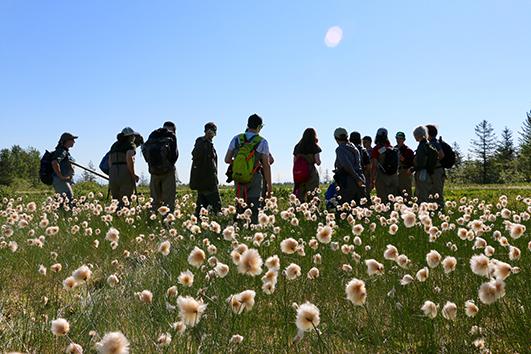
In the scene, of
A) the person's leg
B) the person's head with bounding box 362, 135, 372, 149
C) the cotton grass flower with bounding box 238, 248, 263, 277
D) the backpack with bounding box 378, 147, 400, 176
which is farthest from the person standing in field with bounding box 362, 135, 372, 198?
the cotton grass flower with bounding box 238, 248, 263, 277

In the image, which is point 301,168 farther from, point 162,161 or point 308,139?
point 162,161

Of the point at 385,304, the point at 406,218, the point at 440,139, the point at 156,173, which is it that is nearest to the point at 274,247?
the point at 406,218

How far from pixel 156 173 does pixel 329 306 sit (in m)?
5.79

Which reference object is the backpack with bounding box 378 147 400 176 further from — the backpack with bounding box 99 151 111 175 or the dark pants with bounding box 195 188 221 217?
the backpack with bounding box 99 151 111 175

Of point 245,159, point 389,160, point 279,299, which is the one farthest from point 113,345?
point 389,160

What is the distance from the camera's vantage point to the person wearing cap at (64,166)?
10.2 m

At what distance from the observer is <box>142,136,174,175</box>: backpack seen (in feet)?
28.9

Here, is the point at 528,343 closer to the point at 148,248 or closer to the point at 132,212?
the point at 148,248

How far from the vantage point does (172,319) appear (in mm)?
3027

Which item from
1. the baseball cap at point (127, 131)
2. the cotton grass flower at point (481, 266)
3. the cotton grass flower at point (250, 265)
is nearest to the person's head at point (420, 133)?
the baseball cap at point (127, 131)

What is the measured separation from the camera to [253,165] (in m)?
7.80

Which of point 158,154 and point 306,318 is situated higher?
point 158,154

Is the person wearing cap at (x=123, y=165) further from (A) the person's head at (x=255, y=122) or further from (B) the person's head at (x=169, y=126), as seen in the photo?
(A) the person's head at (x=255, y=122)

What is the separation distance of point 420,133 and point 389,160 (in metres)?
1.11
